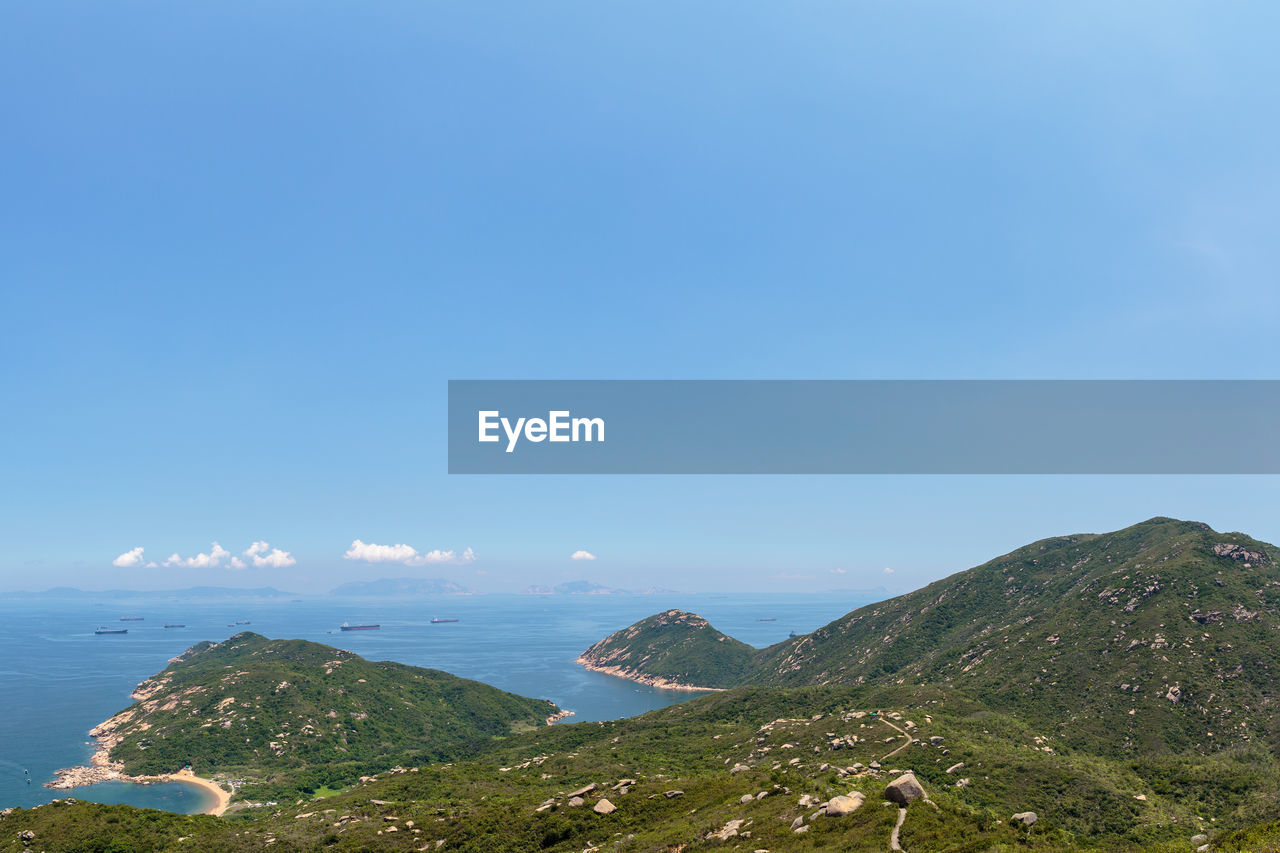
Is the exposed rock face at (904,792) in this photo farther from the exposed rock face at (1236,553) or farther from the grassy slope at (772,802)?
the exposed rock face at (1236,553)

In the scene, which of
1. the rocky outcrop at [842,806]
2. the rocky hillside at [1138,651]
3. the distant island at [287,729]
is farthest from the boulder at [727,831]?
the distant island at [287,729]

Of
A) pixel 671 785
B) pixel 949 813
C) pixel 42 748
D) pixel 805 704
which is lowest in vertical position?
pixel 42 748

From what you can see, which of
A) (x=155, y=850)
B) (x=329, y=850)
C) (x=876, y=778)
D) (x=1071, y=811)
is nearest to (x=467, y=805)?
(x=329, y=850)

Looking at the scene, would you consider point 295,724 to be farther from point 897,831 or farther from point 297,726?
point 897,831

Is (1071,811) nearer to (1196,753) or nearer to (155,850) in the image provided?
(1196,753)

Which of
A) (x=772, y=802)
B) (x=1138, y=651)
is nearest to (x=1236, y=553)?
(x=1138, y=651)

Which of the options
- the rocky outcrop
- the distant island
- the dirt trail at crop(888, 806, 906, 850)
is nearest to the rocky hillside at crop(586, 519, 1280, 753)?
the rocky outcrop
